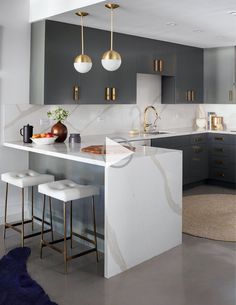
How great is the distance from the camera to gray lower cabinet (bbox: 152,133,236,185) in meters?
6.15

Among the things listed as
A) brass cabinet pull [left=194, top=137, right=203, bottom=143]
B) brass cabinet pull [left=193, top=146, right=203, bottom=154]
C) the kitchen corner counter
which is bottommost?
brass cabinet pull [left=193, top=146, right=203, bottom=154]

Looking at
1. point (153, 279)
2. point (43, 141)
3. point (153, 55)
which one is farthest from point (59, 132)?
point (153, 55)

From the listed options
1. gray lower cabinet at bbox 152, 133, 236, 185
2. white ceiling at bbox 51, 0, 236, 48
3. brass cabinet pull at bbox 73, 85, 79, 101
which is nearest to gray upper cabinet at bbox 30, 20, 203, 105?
brass cabinet pull at bbox 73, 85, 79, 101

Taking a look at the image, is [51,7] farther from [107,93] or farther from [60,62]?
[107,93]

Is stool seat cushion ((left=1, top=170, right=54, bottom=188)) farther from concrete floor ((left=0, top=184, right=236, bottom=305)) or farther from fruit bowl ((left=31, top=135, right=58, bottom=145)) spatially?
concrete floor ((left=0, top=184, right=236, bottom=305))

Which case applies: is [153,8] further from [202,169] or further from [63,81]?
[202,169]

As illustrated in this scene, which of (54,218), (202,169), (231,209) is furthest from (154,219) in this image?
(202,169)

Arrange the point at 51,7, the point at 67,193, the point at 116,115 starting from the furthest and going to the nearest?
the point at 116,115 < the point at 51,7 < the point at 67,193

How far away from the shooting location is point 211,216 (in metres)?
4.76

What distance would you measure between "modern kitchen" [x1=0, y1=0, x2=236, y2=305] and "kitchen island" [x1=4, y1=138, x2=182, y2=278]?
0.01 m

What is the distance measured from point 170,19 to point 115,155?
6.35 ft

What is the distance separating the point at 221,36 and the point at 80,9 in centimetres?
245

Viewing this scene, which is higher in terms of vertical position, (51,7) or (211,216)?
(51,7)

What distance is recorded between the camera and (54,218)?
4.24 meters
